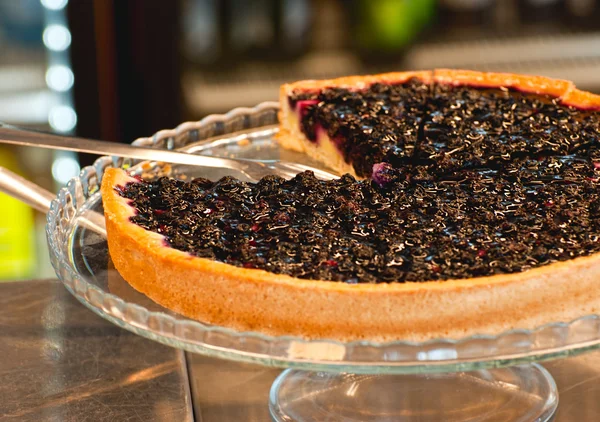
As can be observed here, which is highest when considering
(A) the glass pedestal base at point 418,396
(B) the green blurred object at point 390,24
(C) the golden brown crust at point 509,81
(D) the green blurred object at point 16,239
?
(C) the golden brown crust at point 509,81

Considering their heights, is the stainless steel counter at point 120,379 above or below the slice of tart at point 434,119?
below

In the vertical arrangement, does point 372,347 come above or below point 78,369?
above

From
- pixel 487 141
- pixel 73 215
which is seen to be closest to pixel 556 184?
pixel 487 141

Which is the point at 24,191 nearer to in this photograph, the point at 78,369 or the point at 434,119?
the point at 78,369

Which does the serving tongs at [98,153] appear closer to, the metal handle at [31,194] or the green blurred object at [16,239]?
the metal handle at [31,194]

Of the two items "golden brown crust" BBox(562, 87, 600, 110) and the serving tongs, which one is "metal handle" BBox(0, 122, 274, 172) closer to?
the serving tongs

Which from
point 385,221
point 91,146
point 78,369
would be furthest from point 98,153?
point 385,221

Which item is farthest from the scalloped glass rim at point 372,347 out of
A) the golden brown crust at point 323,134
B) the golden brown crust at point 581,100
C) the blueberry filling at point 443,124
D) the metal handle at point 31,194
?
the golden brown crust at point 581,100
